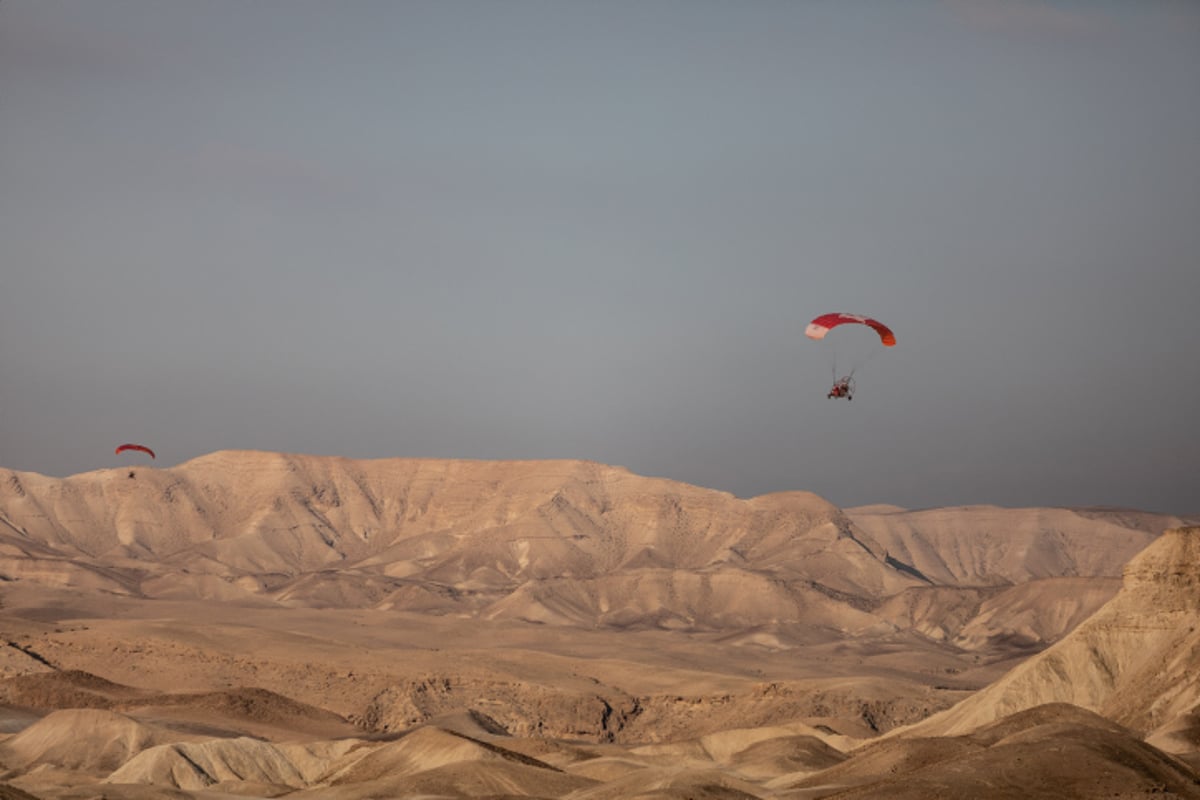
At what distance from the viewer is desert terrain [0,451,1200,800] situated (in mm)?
59625

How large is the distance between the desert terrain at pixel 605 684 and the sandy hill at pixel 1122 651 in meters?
0.14

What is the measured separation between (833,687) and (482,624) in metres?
53.9

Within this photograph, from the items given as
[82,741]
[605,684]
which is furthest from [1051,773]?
[605,684]

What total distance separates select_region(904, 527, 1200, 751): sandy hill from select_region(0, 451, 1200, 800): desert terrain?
0.46 ft

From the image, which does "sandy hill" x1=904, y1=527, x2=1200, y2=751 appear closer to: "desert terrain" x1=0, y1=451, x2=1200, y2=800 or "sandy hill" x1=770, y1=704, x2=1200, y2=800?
"desert terrain" x1=0, y1=451, x2=1200, y2=800

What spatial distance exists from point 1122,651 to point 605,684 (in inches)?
2022

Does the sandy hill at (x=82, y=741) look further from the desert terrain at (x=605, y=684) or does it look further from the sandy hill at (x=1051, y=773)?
the sandy hill at (x=1051, y=773)

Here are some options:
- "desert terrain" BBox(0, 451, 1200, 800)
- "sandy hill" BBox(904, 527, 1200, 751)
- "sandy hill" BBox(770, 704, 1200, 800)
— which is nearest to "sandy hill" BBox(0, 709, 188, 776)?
"desert terrain" BBox(0, 451, 1200, 800)

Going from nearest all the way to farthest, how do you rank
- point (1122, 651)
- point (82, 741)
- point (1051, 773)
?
point (1051, 773) < point (1122, 651) < point (82, 741)

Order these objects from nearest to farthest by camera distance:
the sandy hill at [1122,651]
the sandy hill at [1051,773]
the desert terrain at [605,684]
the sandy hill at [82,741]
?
the sandy hill at [1051,773]
the desert terrain at [605,684]
the sandy hill at [1122,651]
the sandy hill at [82,741]

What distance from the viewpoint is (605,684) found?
12250 centimetres

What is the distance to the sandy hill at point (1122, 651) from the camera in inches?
2911

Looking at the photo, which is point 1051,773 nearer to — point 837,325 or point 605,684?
point 837,325

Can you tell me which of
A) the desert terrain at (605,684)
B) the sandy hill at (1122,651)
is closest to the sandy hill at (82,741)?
the desert terrain at (605,684)
